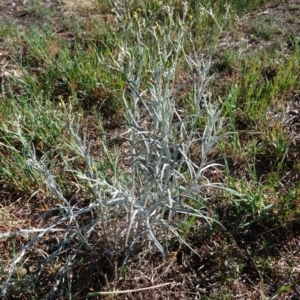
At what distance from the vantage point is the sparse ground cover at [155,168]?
1720 mm

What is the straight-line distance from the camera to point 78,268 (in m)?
1.95

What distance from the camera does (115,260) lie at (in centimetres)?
189

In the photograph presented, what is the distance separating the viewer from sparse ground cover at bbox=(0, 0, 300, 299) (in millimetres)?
1720

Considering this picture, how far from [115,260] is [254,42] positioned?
2224 mm

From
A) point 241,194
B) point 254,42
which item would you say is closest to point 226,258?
point 241,194

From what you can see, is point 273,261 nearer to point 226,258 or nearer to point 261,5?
point 226,258

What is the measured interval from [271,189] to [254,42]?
1616mm

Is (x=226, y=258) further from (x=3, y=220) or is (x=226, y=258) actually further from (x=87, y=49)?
(x=87, y=49)

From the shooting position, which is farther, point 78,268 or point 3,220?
point 3,220

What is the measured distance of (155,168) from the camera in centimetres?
165

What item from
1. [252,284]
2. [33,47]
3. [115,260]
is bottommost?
[252,284]

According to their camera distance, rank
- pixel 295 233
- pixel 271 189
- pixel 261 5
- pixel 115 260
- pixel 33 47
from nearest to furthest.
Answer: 1. pixel 115 260
2. pixel 295 233
3. pixel 271 189
4. pixel 33 47
5. pixel 261 5

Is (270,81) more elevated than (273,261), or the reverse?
(270,81)

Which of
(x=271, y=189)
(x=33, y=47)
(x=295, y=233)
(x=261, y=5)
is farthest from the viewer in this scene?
(x=261, y=5)
